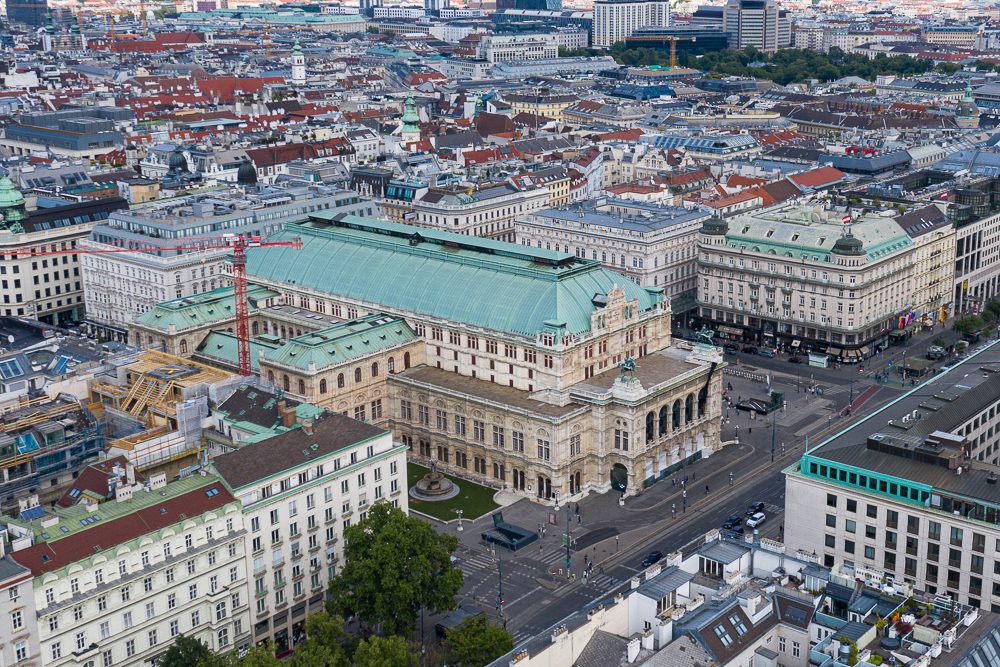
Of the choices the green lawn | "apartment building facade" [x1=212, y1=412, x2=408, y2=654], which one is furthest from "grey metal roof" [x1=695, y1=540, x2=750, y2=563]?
the green lawn

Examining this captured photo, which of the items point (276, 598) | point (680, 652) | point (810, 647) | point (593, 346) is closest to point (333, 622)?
point (276, 598)

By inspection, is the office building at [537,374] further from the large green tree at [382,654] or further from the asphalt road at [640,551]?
the large green tree at [382,654]

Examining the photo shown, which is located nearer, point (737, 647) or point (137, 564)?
point (737, 647)

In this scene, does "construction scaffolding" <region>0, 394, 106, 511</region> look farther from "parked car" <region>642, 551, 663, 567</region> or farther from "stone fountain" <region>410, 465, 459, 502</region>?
"parked car" <region>642, 551, 663, 567</region>

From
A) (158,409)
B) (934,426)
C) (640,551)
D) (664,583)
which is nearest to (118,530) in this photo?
(158,409)

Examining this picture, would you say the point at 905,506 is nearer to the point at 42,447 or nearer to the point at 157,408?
the point at 157,408

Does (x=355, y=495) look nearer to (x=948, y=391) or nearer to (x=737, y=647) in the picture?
(x=737, y=647)

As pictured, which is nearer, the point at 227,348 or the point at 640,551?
the point at 640,551
